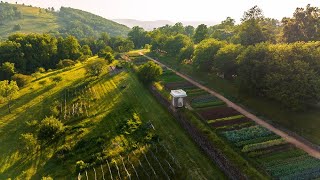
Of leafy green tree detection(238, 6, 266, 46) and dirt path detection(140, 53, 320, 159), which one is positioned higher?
leafy green tree detection(238, 6, 266, 46)

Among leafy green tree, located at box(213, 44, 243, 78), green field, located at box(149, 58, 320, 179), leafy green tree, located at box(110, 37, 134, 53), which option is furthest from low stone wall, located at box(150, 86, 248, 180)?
leafy green tree, located at box(110, 37, 134, 53)

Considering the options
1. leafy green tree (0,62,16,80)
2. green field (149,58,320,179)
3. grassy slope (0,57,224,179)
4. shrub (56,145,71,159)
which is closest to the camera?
green field (149,58,320,179)

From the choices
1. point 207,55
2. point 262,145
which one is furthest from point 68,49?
point 262,145

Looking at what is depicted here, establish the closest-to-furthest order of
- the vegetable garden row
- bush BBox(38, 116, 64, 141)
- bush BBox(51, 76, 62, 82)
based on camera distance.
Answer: the vegetable garden row → bush BBox(38, 116, 64, 141) → bush BBox(51, 76, 62, 82)

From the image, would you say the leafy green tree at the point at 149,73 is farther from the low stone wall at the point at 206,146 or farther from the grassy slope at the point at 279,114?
the low stone wall at the point at 206,146

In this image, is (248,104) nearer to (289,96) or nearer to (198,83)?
(289,96)

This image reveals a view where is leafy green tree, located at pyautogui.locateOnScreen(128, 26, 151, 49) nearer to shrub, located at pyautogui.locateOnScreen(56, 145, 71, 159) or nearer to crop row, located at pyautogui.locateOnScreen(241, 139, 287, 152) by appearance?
shrub, located at pyautogui.locateOnScreen(56, 145, 71, 159)

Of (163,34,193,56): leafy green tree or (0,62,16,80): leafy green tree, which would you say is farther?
(163,34,193,56): leafy green tree

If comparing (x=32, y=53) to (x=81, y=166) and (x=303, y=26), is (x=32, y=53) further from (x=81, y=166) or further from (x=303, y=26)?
(x=303, y=26)
